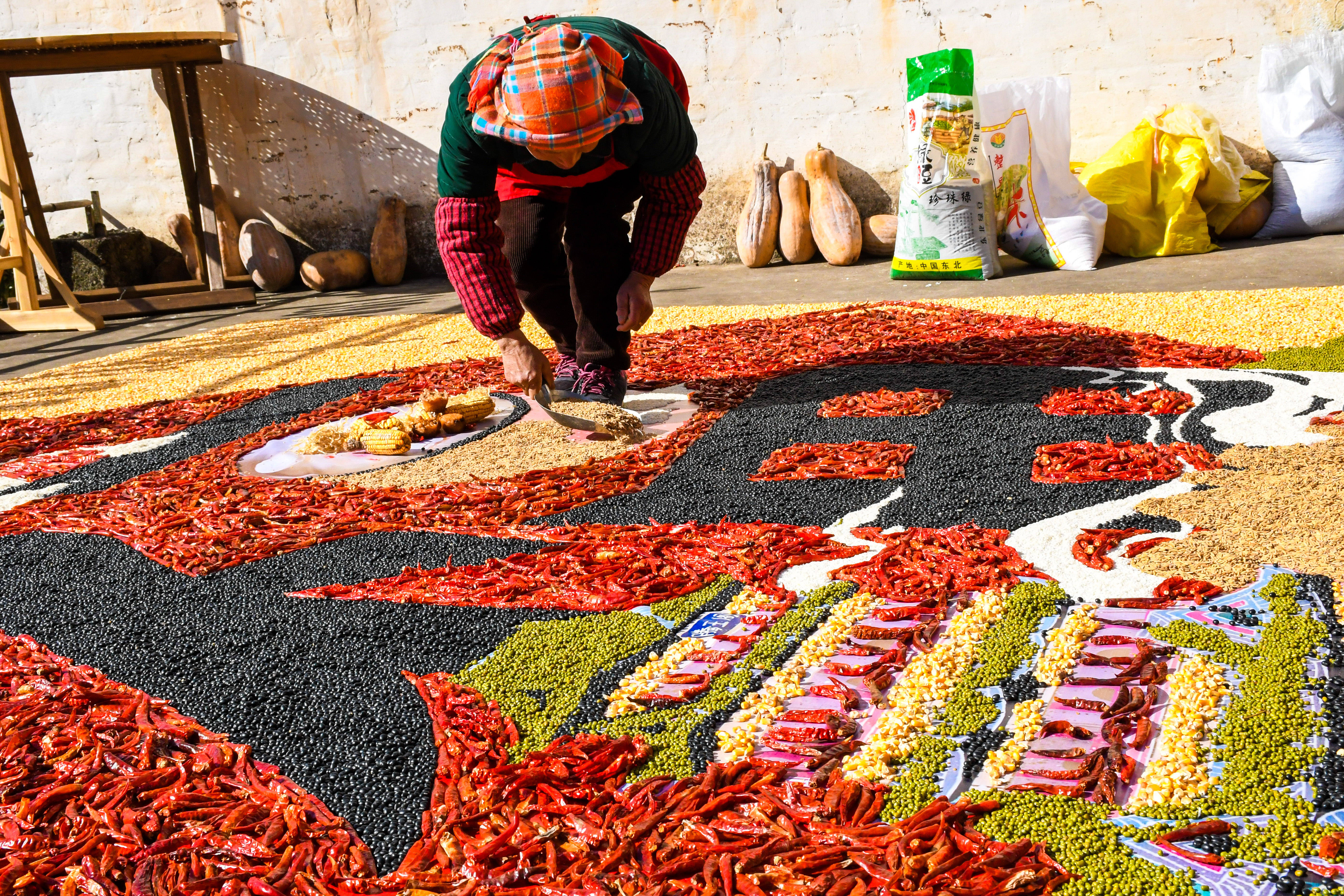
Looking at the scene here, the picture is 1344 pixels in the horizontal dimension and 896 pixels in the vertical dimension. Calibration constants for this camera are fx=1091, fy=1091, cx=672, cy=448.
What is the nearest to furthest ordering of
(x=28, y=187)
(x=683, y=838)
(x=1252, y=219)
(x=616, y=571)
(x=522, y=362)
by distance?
(x=683, y=838) < (x=616, y=571) < (x=522, y=362) < (x=1252, y=219) < (x=28, y=187)

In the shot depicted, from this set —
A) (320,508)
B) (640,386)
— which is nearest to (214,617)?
(320,508)

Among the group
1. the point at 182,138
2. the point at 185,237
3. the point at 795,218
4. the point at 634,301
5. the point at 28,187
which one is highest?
the point at 182,138

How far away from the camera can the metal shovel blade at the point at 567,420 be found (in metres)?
3.19

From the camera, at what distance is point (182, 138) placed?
25.7 feet

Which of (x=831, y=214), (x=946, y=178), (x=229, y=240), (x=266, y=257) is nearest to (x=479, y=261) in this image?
(x=946, y=178)

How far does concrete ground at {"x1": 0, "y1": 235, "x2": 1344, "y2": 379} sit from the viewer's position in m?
5.44

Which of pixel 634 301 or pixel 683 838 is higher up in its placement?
pixel 634 301

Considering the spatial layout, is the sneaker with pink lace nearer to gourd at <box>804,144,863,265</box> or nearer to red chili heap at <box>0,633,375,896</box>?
red chili heap at <box>0,633,375,896</box>

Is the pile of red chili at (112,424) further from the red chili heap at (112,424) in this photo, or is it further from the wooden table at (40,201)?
the wooden table at (40,201)

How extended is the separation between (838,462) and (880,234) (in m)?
4.91

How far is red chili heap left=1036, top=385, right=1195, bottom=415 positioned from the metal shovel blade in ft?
4.24

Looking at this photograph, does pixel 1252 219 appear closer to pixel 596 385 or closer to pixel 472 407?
pixel 596 385

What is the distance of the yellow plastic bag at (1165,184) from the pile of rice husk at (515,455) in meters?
4.30

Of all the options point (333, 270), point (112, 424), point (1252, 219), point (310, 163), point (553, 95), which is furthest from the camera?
point (310, 163)
